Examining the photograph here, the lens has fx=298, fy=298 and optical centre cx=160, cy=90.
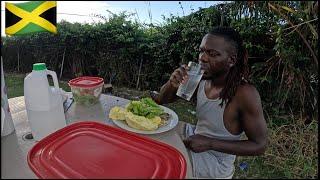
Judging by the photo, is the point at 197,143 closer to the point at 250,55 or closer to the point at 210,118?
the point at 210,118

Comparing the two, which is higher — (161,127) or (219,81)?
(219,81)

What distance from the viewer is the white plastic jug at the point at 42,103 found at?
1020 millimetres

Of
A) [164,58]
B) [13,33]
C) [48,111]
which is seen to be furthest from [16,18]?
[164,58]

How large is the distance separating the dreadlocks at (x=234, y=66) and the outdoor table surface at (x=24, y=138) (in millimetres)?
307

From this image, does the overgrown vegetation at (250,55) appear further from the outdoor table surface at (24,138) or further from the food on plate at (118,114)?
the food on plate at (118,114)

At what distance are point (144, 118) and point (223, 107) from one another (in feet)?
1.18

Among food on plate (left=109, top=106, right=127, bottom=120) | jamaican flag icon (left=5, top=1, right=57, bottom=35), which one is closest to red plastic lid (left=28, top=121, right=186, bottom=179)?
food on plate (left=109, top=106, right=127, bottom=120)

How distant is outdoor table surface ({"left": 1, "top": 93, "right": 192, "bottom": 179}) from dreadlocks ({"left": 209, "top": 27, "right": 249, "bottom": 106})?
307 millimetres

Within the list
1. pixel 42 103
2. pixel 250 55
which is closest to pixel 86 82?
pixel 42 103

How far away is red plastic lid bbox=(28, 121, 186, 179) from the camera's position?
2.60ft

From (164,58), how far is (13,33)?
2.81 m

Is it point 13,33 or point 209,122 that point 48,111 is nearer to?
point 13,33

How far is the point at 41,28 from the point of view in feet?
3.14

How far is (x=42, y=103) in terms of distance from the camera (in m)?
1.05
